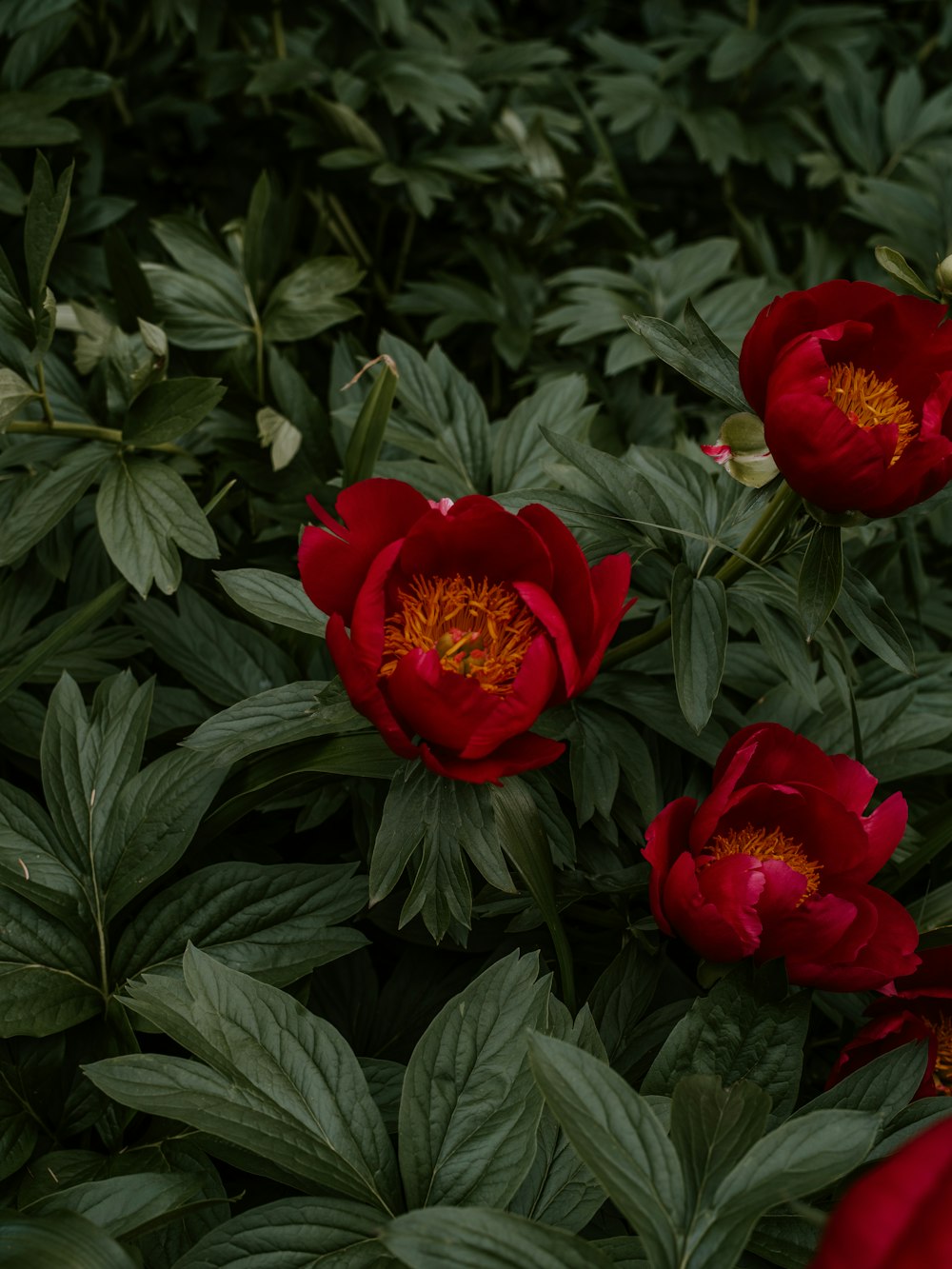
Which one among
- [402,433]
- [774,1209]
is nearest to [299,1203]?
[774,1209]

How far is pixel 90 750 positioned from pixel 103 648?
0.14 meters

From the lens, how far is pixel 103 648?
0.87 m

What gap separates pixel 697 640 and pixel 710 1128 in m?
0.29

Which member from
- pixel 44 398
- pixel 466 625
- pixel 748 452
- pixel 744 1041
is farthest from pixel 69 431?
pixel 744 1041

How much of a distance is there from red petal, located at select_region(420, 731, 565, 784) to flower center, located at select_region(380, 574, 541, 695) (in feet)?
0.17

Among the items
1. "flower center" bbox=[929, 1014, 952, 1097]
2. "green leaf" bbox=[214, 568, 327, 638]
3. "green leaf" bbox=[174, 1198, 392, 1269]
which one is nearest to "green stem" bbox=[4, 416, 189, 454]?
"green leaf" bbox=[214, 568, 327, 638]

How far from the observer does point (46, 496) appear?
0.85 m

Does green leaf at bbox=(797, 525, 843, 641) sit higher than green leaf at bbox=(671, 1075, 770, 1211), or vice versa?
green leaf at bbox=(797, 525, 843, 641)

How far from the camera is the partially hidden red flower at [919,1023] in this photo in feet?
2.18

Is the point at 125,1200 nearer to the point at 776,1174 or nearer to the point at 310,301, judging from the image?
the point at 776,1174

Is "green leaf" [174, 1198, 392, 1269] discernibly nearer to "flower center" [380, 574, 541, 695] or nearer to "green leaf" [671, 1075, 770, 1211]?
"green leaf" [671, 1075, 770, 1211]

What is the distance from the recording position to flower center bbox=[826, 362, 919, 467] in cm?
67

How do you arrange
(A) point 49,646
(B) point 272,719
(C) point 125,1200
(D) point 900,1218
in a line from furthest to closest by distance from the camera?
(A) point 49,646 → (B) point 272,719 → (C) point 125,1200 → (D) point 900,1218

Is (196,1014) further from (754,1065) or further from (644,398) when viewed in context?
(644,398)
